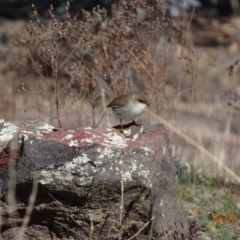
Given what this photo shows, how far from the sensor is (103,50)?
766cm

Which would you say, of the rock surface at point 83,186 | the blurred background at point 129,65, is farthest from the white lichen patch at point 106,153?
the blurred background at point 129,65

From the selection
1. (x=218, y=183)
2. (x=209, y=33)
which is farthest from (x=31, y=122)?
(x=209, y=33)

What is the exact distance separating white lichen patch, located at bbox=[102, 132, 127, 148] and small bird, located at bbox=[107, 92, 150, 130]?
1.08 m

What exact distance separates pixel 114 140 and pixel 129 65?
9.01 ft

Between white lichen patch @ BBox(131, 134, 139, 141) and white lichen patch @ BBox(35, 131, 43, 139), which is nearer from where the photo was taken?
white lichen patch @ BBox(35, 131, 43, 139)

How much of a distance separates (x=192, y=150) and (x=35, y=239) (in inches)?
242

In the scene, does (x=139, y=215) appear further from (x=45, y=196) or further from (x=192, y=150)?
(x=192, y=150)

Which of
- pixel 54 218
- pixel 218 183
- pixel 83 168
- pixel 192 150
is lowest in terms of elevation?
pixel 192 150

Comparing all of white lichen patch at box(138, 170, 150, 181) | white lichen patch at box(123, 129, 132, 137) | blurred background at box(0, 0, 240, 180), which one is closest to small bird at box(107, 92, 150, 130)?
blurred background at box(0, 0, 240, 180)

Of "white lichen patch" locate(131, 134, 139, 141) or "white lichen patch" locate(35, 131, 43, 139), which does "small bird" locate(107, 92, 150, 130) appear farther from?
"white lichen patch" locate(35, 131, 43, 139)

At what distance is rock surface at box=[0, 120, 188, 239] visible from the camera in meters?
4.80

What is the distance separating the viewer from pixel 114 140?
16.6 ft

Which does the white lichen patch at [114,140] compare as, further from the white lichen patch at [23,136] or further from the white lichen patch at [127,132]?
the white lichen patch at [23,136]

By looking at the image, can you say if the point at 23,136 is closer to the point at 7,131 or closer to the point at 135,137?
the point at 7,131
